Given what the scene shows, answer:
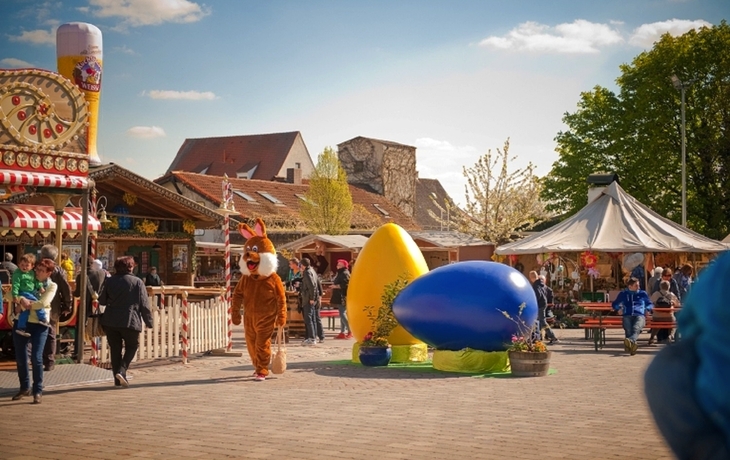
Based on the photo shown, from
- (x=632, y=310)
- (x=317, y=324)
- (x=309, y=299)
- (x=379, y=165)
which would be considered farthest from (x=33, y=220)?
(x=379, y=165)

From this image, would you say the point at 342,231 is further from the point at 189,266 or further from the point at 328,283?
the point at 189,266

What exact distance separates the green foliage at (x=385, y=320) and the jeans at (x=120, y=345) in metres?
4.16

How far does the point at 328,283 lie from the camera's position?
132 feet

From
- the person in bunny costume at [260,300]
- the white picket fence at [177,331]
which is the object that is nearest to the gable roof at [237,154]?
the white picket fence at [177,331]

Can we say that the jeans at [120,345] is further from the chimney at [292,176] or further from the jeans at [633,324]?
the chimney at [292,176]

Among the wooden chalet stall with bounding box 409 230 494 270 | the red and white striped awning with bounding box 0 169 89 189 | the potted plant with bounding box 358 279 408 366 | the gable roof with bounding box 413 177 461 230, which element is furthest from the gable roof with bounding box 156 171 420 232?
the potted plant with bounding box 358 279 408 366

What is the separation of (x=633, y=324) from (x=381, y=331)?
18.3ft

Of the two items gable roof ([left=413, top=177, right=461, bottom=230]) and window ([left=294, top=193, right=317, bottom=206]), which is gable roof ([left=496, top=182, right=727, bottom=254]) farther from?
gable roof ([left=413, top=177, right=461, bottom=230])

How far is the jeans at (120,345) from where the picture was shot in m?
12.9

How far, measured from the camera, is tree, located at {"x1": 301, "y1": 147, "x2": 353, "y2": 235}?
173ft

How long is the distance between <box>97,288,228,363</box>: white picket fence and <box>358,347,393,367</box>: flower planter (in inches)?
133

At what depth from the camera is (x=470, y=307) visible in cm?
1445

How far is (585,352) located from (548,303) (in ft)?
11.9

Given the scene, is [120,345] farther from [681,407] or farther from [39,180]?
[681,407]
